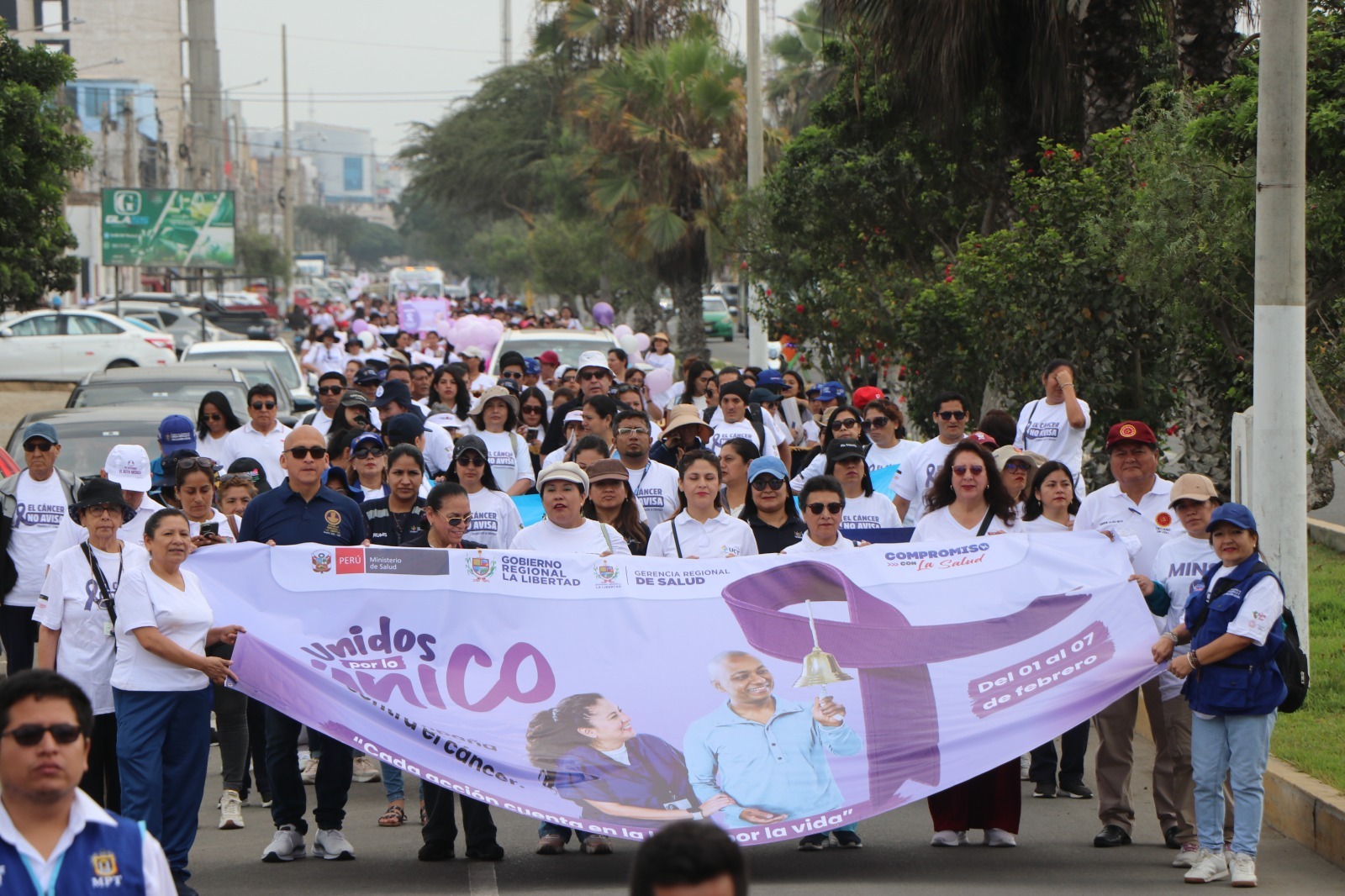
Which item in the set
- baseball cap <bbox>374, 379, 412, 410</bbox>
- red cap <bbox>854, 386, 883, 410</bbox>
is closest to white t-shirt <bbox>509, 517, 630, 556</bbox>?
red cap <bbox>854, 386, 883, 410</bbox>

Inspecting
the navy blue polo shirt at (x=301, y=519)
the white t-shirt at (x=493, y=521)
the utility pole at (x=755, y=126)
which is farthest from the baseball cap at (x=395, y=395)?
→ the utility pole at (x=755, y=126)

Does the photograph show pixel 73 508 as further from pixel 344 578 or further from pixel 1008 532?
pixel 1008 532

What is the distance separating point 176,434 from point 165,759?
4.00 meters

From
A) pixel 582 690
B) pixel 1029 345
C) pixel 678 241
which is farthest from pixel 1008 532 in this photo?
pixel 678 241

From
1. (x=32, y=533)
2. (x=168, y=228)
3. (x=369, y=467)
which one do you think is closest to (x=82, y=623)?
(x=32, y=533)

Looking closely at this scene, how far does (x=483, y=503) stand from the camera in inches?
358

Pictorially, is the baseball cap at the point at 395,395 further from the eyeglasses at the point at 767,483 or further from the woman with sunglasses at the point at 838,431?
the eyeglasses at the point at 767,483

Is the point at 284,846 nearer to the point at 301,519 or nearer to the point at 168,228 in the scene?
the point at 301,519

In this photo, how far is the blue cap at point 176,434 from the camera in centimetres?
1041

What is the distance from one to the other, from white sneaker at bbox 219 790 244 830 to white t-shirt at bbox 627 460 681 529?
2952 millimetres

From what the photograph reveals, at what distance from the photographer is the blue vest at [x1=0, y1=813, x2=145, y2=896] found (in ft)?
12.2

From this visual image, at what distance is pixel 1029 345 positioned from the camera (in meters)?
14.1

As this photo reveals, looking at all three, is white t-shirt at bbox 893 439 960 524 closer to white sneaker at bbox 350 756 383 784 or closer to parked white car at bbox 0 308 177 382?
white sneaker at bbox 350 756 383 784

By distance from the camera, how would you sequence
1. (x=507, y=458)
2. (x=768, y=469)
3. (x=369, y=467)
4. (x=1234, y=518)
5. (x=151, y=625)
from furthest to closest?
(x=507, y=458) < (x=369, y=467) < (x=768, y=469) < (x=1234, y=518) < (x=151, y=625)
